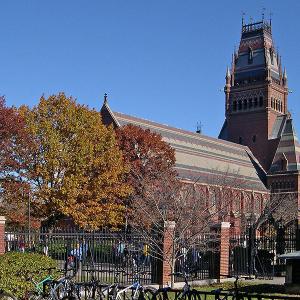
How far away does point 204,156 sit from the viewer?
8269 cm

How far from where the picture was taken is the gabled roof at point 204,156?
73.2 m

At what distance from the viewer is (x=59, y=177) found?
38.8m

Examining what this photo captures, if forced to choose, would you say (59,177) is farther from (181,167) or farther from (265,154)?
(265,154)

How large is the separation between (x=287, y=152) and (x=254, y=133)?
7.19 metres

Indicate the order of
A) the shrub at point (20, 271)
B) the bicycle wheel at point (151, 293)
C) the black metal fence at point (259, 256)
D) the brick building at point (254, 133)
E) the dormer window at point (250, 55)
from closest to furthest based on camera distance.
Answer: the bicycle wheel at point (151, 293), the shrub at point (20, 271), the black metal fence at point (259, 256), the brick building at point (254, 133), the dormer window at point (250, 55)

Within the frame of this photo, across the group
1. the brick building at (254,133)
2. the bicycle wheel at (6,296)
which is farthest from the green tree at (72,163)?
the brick building at (254,133)

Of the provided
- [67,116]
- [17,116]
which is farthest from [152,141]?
[17,116]

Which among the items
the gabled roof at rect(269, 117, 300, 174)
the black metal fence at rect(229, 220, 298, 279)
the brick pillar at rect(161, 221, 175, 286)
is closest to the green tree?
the black metal fence at rect(229, 220, 298, 279)

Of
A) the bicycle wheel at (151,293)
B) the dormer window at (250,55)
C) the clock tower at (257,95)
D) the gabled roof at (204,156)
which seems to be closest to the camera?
the bicycle wheel at (151,293)

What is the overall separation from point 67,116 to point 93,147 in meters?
2.53

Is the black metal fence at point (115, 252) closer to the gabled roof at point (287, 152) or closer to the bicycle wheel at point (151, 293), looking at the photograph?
the bicycle wheel at point (151, 293)

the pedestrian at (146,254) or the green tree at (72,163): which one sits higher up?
the green tree at (72,163)

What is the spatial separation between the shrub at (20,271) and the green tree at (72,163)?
2107cm

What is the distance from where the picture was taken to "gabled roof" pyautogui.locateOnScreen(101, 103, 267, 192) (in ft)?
240
